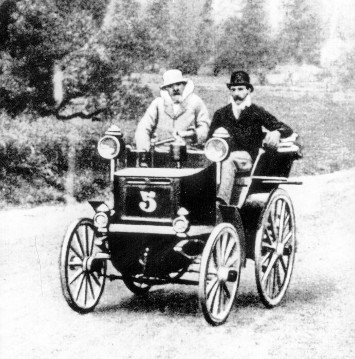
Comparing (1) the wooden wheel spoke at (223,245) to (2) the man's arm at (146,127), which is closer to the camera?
(1) the wooden wheel spoke at (223,245)

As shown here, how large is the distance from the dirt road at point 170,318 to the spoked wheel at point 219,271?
11cm

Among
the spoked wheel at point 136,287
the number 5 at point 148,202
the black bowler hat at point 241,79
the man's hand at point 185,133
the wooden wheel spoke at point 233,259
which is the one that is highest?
the black bowler hat at point 241,79

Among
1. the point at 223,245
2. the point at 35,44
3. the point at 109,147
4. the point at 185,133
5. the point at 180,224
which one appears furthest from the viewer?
the point at 35,44

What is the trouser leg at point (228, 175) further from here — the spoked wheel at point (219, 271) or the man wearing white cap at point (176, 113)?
the man wearing white cap at point (176, 113)

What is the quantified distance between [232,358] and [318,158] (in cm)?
763

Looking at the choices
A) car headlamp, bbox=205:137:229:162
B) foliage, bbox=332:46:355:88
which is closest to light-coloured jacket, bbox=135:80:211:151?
car headlamp, bbox=205:137:229:162

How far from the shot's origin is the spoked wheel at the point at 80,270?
5.13 meters

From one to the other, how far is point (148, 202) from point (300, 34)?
4786 millimetres

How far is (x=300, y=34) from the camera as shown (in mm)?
9320

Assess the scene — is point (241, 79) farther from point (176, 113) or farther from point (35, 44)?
point (35, 44)

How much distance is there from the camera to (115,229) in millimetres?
5238

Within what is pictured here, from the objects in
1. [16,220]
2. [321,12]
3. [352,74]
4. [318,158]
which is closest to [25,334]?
[16,220]

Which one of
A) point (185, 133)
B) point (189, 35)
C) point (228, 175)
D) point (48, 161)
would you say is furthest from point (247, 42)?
point (228, 175)

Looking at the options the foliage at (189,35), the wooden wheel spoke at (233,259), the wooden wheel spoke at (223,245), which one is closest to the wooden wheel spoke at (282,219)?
the wooden wheel spoke at (233,259)
